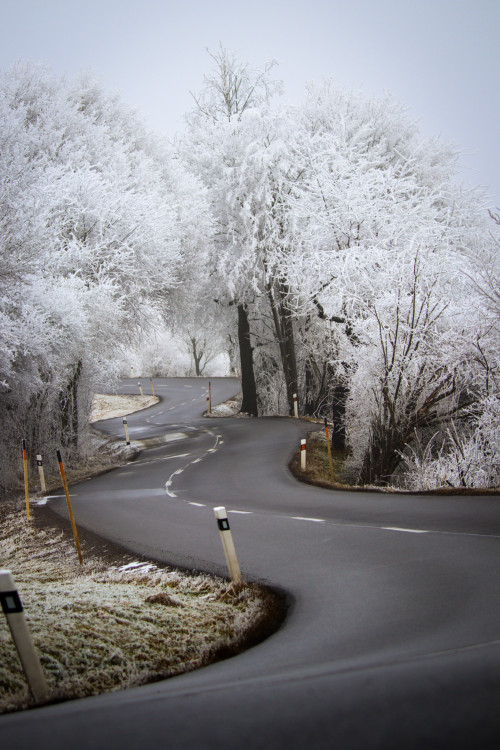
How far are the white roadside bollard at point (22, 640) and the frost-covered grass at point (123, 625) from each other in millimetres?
84

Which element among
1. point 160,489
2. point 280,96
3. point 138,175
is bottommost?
point 160,489

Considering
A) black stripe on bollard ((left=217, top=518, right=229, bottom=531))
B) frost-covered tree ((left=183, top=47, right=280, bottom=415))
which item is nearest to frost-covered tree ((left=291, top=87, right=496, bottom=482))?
frost-covered tree ((left=183, top=47, right=280, bottom=415))

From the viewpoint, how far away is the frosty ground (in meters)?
4.80

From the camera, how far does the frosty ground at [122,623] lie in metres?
4.80

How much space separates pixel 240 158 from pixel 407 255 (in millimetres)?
15941

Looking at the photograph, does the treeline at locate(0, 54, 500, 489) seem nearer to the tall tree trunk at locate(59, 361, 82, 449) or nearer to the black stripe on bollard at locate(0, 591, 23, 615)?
the tall tree trunk at locate(59, 361, 82, 449)

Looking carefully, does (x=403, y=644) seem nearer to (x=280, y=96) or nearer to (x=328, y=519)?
(x=328, y=519)

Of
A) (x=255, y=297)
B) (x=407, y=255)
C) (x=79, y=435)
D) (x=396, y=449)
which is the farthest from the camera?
(x=255, y=297)

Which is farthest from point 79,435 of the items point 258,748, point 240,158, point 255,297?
point 258,748

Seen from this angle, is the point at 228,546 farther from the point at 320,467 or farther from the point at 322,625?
the point at 320,467

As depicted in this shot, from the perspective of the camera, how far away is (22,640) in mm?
4371

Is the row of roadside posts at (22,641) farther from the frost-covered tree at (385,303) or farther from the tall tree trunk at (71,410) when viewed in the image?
the tall tree trunk at (71,410)

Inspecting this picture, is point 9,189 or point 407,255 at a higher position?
point 9,189

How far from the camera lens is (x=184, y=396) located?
50.4 meters
